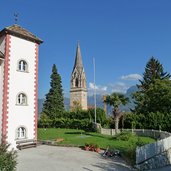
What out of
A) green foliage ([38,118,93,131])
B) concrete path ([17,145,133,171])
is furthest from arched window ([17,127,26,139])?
green foliage ([38,118,93,131])

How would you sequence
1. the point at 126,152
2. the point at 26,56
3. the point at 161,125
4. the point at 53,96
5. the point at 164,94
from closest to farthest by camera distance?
1. the point at 126,152
2. the point at 26,56
3. the point at 161,125
4. the point at 164,94
5. the point at 53,96

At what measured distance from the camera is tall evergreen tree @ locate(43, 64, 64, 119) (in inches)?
2885

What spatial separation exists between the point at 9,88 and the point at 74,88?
304 ft

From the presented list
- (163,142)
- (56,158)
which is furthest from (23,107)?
(163,142)

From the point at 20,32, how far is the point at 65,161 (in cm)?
1402

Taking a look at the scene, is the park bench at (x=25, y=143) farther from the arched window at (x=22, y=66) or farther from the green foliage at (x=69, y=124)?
the green foliage at (x=69, y=124)

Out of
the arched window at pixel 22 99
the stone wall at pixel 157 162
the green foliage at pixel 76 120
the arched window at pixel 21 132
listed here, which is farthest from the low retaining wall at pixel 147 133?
the arched window at pixel 22 99

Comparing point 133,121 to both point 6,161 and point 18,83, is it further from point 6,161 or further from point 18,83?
point 6,161

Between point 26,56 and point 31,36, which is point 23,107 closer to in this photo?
point 26,56

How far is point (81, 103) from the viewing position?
114m

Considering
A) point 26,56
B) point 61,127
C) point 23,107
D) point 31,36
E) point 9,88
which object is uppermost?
point 31,36

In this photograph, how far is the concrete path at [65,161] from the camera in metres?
19.0

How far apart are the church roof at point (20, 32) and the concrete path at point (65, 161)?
450 inches

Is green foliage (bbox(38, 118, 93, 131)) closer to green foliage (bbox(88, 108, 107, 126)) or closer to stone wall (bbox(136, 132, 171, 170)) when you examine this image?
green foliage (bbox(88, 108, 107, 126))
